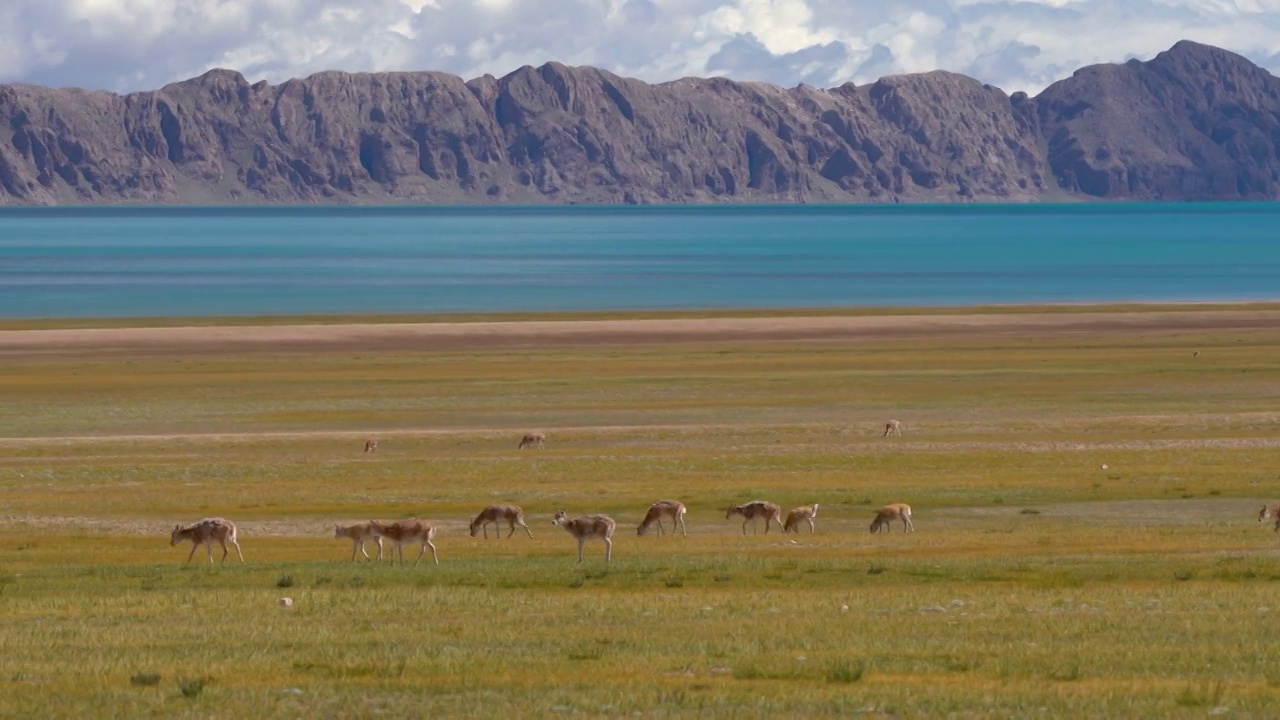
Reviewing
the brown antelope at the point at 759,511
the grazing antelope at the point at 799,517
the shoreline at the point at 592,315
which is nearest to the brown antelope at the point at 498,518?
the brown antelope at the point at 759,511

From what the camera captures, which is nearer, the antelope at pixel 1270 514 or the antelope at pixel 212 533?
the antelope at pixel 212 533

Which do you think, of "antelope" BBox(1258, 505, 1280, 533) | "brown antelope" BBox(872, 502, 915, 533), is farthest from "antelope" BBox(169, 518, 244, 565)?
"antelope" BBox(1258, 505, 1280, 533)

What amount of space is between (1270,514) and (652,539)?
35.3ft

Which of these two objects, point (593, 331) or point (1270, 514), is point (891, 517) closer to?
point (1270, 514)

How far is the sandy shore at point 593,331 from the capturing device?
7888 centimetres

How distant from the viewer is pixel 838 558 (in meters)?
25.4

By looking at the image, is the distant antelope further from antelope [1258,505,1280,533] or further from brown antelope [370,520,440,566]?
antelope [1258,505,1280,533]

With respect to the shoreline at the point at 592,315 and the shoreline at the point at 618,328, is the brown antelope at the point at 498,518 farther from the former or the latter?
the shoreline at the point at 592,315

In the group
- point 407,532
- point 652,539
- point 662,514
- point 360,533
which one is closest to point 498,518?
point 652,539

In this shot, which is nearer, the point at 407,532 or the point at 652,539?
the point at 407,532

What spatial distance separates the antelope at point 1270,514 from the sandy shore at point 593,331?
167ft

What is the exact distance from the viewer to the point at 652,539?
28562 mm

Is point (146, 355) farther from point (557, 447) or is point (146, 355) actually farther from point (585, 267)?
point (585, 267)

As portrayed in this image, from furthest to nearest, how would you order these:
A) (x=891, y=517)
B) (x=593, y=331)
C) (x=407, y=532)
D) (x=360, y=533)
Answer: (x=593, y=331) → (x=891, y=517) → (x=360, y=533) → (x=407, y=532)
